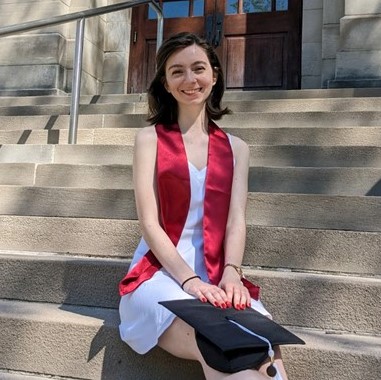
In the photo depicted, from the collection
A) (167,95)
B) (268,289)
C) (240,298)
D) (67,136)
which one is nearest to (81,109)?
(67,136)

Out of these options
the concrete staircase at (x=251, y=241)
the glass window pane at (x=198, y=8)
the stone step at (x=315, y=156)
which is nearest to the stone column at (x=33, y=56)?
the glass window pane at (x=198, y=8)

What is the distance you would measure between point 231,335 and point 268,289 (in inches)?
27.8

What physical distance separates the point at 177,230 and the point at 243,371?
2.15 ft

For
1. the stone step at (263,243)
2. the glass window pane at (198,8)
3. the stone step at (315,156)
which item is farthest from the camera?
the glass window pane at (198,8)

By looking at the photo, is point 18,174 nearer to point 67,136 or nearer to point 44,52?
point 67,136

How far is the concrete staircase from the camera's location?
6.12 ft

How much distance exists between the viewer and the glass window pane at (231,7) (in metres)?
6.35

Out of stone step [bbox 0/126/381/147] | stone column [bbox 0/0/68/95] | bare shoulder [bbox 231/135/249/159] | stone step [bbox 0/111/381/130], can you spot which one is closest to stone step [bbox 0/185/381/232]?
bare shoulder [bbox 231/135/249/159]

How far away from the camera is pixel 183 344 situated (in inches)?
62.7

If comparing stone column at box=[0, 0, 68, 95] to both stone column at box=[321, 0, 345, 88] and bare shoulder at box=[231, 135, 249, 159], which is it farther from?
bare shoulder at box=[231, 135, 249, 159]

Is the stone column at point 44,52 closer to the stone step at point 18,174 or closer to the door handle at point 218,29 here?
the door handle at point 218,29

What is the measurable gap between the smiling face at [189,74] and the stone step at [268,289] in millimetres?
731

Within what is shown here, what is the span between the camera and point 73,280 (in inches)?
88.6

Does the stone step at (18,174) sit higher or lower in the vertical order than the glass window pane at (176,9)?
lower
